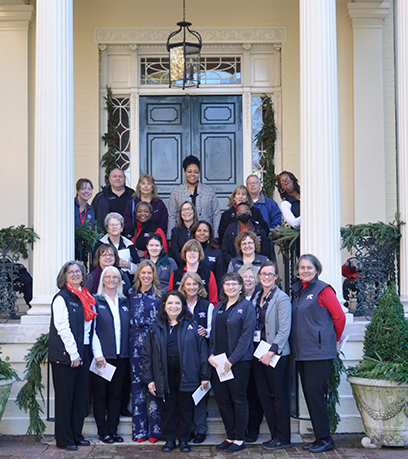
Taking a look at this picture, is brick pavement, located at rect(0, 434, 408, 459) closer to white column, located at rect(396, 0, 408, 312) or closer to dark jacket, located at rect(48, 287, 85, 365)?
dark jacket, located at rect(48, 287, 85, 365)

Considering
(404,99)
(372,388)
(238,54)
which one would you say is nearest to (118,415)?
(372,388)

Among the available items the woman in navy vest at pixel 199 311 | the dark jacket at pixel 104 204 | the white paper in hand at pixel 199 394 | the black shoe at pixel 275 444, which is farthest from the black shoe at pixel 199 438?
the dark jacket at pixel 104 204

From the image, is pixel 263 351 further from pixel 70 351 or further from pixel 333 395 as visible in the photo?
pixel 70 351

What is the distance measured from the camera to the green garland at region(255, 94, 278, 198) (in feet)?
39.5

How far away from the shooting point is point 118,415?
26.1 ft

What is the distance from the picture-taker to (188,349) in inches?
301

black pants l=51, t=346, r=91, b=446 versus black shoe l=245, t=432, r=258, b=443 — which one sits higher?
black pants l=51, t=346, r=91, b=446

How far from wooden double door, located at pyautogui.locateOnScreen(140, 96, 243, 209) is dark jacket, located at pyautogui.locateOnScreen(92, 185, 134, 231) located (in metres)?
2.15

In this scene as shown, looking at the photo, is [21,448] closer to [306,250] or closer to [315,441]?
[315,441]

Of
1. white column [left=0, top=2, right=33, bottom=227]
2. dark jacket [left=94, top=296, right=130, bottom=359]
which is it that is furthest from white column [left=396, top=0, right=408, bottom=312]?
white column [left=0, top=2, right=33, bottom=227]

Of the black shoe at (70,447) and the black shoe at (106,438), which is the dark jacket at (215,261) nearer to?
the black shoe at (106,438)

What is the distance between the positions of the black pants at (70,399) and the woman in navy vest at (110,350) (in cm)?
16

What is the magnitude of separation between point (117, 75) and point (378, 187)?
4.75 metres

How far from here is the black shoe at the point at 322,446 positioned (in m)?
7.48
